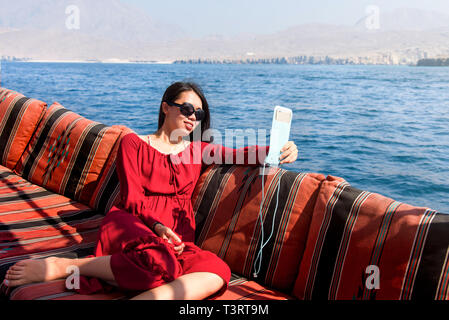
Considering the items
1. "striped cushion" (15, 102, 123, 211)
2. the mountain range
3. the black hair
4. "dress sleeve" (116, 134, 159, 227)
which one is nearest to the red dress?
"dress sleeve" (116, 134, 159, 227)

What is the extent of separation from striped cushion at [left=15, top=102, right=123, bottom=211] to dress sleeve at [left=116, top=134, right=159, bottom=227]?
912mm

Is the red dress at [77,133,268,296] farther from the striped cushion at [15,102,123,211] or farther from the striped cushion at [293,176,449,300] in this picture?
the striped cushion at [15,102,123,211]

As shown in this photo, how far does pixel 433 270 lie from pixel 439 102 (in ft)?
75.9

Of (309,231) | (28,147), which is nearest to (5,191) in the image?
(28,147)

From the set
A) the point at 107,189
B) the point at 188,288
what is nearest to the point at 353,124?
the point at 107,189

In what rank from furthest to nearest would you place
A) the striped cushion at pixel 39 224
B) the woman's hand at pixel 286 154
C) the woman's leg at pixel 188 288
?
the striped cushion at pixel 39 224 < the woman's hand at pixel 286 154 < the woman's leg at pixel 188 288

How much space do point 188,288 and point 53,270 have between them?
2.13 feet

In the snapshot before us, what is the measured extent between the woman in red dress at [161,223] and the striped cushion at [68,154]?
86cm

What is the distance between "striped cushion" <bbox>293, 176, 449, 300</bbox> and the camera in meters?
1.53

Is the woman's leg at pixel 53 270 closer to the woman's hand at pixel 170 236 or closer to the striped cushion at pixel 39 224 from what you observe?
the striped cushion at pixel 39 224

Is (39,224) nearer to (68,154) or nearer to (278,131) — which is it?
(68,154)

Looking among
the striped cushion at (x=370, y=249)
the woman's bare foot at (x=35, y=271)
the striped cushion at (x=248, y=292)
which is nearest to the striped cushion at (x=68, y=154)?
the woman's bare foot at (x=35, y=271)

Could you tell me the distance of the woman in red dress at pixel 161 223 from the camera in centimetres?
174

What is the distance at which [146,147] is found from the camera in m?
2.23
